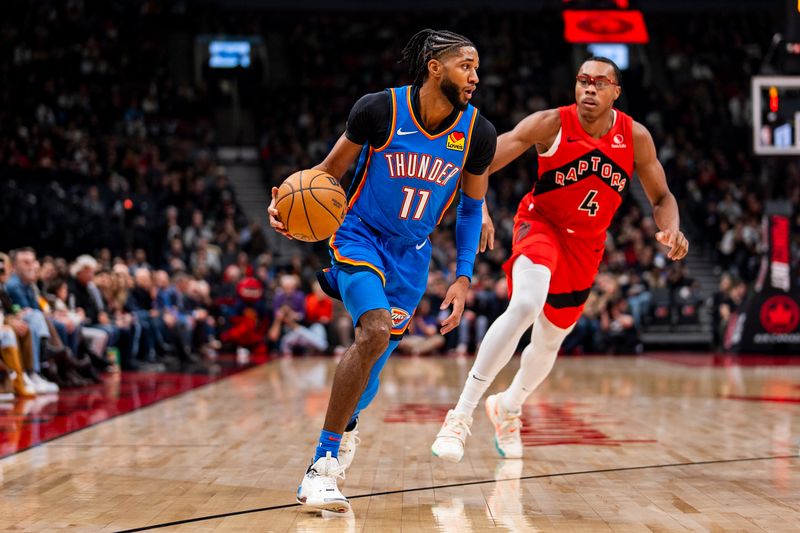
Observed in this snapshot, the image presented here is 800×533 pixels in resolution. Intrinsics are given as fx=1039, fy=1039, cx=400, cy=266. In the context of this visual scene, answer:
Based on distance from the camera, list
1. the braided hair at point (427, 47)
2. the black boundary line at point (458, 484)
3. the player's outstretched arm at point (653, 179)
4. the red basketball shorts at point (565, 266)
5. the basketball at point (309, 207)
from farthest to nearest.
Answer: the red basketball shorts at point (565, 266)
the player's outstretched arm at point (653, 179)
the braided hair at point (427, 47)
the basketball at point (309, 207)
the black boundary line at point (458, 484)

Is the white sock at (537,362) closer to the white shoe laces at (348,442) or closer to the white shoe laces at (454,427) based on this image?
the white shoe laces at (454,427)

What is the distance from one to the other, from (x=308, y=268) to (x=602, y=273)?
525 cm

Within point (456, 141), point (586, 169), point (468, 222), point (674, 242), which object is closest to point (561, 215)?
point (586, 169)

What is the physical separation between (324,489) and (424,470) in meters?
1.28

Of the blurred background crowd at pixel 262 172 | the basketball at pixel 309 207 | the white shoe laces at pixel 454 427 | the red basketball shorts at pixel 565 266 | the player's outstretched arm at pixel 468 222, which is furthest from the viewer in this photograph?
the blurred background crowd at pixel 262 172

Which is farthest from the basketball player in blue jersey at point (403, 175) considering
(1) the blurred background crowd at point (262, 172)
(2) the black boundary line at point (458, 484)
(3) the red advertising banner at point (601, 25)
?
(3) the red advertising banner at point (601, 25)

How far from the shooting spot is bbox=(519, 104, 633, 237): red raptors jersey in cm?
560

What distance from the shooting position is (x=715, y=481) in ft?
15.7

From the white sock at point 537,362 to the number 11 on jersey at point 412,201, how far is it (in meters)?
1.59

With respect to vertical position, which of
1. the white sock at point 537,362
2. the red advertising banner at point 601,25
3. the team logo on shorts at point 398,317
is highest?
the red advertising banner at point 601,25

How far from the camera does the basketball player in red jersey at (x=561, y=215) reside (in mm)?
5309

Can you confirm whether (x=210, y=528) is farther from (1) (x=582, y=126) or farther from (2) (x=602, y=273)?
(2) (x=602, y=273)

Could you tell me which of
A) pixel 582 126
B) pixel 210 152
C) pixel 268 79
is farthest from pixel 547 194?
pixel 268 79

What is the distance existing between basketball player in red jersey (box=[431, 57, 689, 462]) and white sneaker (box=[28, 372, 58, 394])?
5.04 metres
